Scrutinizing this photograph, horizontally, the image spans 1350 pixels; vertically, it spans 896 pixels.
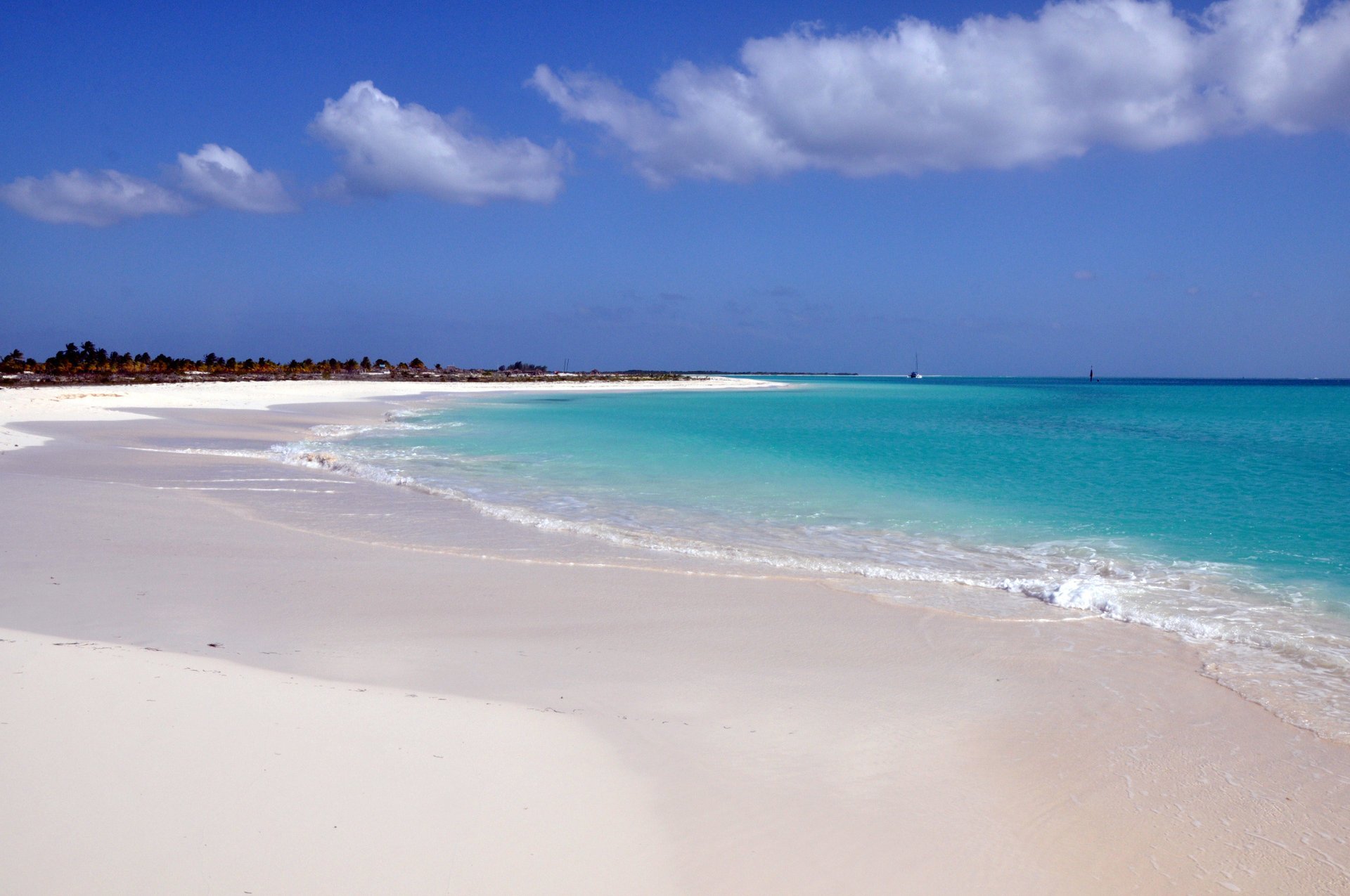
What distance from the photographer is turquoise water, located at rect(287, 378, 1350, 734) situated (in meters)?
7.07

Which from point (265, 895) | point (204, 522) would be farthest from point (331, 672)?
point (204, 522)

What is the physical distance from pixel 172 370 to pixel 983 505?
6047cm

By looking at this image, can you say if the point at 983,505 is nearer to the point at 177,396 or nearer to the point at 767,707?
the point at 767,707

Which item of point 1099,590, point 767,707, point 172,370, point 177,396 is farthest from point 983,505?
point 172,370

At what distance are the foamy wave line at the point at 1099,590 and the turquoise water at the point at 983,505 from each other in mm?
28

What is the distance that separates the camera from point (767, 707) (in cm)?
430

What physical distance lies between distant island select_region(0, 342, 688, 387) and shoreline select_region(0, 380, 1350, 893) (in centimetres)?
4004

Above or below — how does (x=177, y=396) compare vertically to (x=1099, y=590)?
above

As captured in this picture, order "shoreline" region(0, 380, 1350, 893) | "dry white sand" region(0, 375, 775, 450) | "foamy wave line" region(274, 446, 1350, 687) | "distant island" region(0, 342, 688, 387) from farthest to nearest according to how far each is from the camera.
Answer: "distant island" region(0, 342, 688, 387)
"dry white sand" region(0, 375, 775, 450)
"foamy wave line" region(274, 446, 1350, 687)
"shoreline" region(0, 380, 1350, 893)

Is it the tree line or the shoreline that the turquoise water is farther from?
the tree line

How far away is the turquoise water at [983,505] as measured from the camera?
707 centimetres

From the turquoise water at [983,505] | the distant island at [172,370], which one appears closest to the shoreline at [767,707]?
the turquoise water at [983,505]

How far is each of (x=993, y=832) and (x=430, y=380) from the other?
230 ft

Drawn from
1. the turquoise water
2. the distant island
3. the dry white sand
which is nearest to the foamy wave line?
the turquoise water
